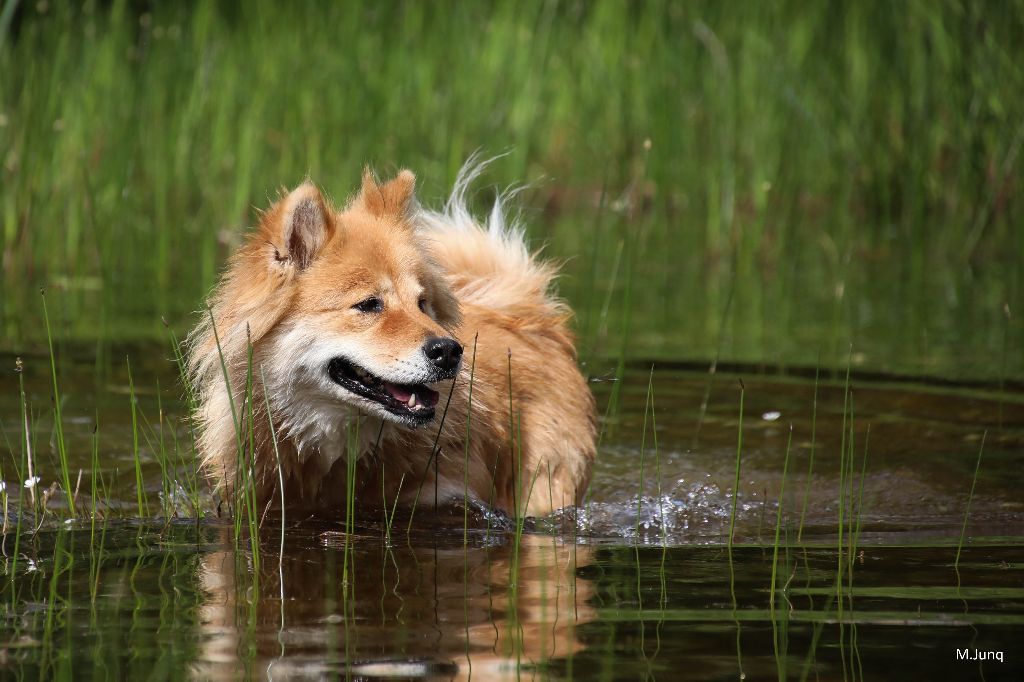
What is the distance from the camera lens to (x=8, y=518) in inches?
165

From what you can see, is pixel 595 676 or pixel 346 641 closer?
pixel 595 676

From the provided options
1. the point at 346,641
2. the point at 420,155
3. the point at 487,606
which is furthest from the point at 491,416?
the point at 420,155

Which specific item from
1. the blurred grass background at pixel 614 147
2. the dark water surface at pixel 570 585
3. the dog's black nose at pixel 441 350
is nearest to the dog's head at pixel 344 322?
the dog's black nose at pixel 441 350

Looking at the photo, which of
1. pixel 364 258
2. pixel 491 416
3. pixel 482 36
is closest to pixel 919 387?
pixel 491 416

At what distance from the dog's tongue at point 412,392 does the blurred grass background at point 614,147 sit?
2832 millimetres

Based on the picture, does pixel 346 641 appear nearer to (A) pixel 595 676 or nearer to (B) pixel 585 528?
(A) pixel 595 676

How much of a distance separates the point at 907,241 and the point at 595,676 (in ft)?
24.2

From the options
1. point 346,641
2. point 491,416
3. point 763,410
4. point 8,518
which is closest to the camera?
point 346,641

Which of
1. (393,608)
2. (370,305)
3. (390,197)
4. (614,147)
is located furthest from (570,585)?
(614,147)

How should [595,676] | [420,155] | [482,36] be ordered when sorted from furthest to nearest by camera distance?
1. [482,36]
2. [420,155]
3. [595,676]

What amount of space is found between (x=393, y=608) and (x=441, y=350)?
106 centimetres

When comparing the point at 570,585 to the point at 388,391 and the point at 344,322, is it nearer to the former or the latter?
the point at 388,391

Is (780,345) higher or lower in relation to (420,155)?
lower

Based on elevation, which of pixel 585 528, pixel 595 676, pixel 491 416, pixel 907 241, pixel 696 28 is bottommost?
pixel 595 676
